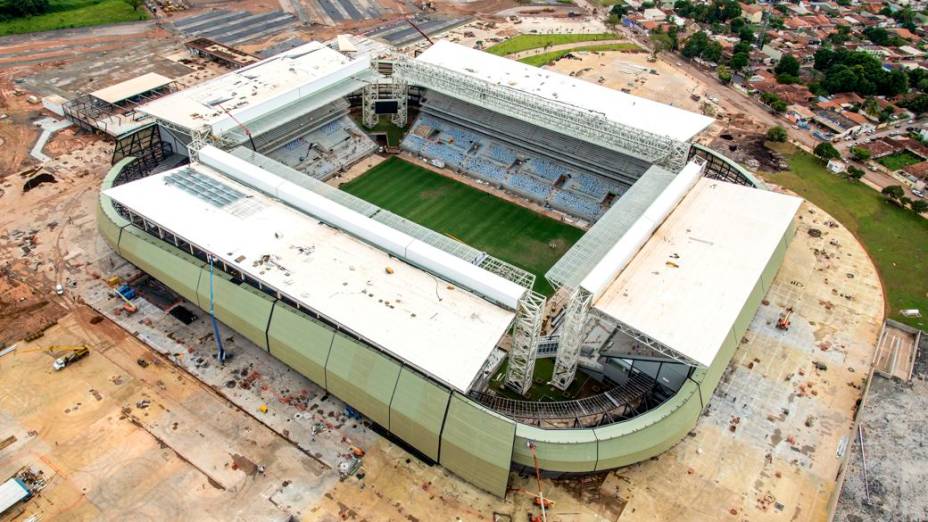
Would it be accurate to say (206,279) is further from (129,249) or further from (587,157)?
(587,157)

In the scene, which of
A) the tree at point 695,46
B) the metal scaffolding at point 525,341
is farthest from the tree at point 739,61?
the metal scaffolding at point 525,341

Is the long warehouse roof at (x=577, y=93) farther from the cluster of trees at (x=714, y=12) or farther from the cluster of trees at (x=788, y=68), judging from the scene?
the cluster of trees at (x=714, y=12)

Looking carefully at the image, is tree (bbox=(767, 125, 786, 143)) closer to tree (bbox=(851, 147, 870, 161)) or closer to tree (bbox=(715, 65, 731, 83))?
tree (bbox=(851, 147, 870, 161))

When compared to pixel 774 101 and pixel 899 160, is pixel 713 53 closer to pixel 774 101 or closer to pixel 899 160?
pixel 774 101

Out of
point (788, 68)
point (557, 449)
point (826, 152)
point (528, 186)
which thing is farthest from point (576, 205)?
point (788, 68)

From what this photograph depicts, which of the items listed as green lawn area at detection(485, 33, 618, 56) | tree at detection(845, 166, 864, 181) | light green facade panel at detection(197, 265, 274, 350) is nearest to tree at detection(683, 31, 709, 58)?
green lawn area at detection(485, 33, 618, 56)

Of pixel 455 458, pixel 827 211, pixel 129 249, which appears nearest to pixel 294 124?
pixel 129 249
